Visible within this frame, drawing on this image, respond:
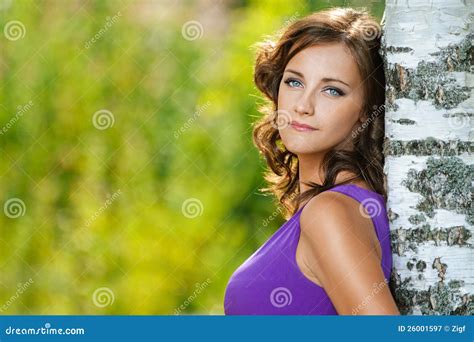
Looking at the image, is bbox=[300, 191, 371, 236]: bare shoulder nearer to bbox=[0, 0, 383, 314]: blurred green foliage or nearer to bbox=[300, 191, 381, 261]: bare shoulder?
bbox=[300, 191, 381, 261]: bare shoulder

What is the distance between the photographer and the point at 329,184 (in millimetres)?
1726

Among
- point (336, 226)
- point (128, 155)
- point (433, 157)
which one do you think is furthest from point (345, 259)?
point (128, 155)

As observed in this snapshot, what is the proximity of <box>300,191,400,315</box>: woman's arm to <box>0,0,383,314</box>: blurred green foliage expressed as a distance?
1954 mm

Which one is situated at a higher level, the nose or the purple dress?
the nose

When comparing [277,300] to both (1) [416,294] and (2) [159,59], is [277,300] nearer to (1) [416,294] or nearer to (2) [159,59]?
(1) [416,294]

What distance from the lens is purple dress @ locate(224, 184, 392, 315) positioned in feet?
5.18

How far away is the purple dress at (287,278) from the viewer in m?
1.58

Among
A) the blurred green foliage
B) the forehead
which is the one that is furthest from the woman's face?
the blurred green foliage

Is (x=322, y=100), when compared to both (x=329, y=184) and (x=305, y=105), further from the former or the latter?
(x=329, y=184)

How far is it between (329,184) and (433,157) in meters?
0.25
